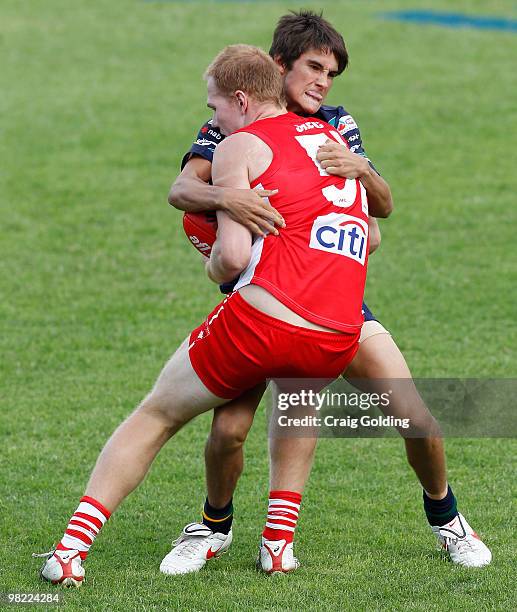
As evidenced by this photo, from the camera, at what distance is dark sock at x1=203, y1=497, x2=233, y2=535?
5148 mm

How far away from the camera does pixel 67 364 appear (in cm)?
841

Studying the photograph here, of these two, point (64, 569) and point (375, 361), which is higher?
point (375, 361)

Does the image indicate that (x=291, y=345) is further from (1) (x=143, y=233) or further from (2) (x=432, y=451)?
(1) (x=143, y=233)

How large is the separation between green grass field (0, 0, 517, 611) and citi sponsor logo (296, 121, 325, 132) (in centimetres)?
180

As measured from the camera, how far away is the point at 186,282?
1049 cm

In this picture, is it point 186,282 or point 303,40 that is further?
point 186,282

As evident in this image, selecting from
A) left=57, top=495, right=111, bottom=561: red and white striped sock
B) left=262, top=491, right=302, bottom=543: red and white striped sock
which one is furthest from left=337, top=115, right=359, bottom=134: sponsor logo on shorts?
left=57, top=495, right=111, bottom=561: red and white striped sock

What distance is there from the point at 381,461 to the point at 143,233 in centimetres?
617

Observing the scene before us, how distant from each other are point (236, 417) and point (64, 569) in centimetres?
90

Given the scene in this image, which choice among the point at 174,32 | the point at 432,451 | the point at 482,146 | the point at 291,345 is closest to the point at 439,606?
the point at 432,451

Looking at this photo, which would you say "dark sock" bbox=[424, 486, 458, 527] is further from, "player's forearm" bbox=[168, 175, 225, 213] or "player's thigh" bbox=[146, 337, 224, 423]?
"player's forearm" bbox=[168, 175, 225, 213]

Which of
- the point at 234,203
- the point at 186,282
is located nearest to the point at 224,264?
the point at 234,203

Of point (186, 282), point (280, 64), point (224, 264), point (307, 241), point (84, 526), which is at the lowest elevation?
point (84, 526)

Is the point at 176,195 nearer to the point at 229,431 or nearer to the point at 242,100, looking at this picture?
the point at 242,100
